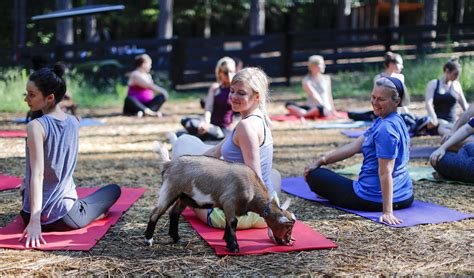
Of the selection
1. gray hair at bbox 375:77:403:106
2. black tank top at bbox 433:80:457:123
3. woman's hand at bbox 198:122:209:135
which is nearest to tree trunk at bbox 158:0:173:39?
woman's hand at bbox 198:122:209:135

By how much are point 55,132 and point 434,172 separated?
3.73m

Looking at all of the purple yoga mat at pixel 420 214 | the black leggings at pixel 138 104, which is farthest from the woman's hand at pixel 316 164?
the black leggings at pixel 138 104

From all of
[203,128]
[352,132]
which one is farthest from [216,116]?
[352,132]

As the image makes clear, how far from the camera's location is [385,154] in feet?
14.5

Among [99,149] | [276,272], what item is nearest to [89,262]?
[276,272]

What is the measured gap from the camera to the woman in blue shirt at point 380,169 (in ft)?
14.5

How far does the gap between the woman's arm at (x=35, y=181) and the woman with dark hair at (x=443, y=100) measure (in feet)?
18.0

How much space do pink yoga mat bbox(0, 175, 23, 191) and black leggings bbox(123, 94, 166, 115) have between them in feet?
18.2

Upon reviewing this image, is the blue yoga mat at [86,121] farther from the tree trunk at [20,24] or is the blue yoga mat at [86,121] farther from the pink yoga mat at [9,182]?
the tree trunk at [20,24]

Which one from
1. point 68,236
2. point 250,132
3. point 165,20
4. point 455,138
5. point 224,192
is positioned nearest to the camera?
point 224,192

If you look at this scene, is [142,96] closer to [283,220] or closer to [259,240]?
[259,240]

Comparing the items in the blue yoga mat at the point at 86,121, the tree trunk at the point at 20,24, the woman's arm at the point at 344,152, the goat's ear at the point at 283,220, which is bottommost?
the blue yoga mat at the point at 86,121

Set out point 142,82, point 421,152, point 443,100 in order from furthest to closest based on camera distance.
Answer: point 142,82
point 443,100
point 421,152

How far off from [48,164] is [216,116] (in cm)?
460
